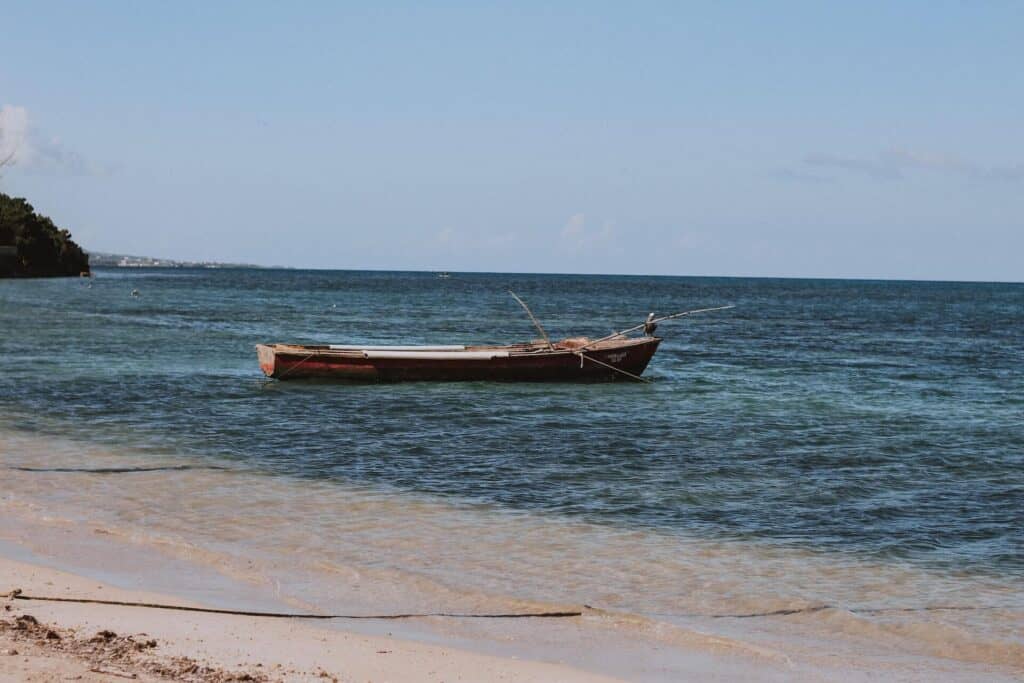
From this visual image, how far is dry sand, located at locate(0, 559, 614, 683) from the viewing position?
653 centimetres

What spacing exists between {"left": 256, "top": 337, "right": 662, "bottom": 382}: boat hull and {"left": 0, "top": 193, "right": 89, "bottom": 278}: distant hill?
3831 inches

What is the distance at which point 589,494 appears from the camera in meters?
15.1

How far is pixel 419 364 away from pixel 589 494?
553 inches

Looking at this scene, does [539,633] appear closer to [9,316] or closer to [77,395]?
[77,395]

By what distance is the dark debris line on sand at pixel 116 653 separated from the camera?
21.3 ft

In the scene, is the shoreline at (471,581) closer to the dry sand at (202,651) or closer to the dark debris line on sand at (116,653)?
the dry sand at (202,651)

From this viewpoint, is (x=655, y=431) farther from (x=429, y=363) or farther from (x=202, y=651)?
(x=202, y=651)

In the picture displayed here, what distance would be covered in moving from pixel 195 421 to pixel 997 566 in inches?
618

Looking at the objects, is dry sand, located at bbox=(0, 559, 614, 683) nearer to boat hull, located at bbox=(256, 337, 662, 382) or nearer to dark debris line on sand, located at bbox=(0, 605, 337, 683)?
dark debris line on sand, located at bbox=(0, 605, 337, 683)

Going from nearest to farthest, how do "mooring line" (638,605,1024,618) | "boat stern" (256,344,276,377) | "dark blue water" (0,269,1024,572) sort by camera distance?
"mooring line" (638,605,1024,618) → "dark blue water" (0,269,1024,572) → "boat stern" (256,344,276,377)

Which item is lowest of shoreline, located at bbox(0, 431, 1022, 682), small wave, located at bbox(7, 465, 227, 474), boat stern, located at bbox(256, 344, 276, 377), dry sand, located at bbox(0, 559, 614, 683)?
small wave, located at bbox(7, 465, 227, 474)

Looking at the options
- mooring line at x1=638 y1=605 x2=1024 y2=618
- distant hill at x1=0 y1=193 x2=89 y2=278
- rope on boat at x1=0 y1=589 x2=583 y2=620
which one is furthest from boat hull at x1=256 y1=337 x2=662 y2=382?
distant hill at x1=0 y1=193 x2=89 y2=278

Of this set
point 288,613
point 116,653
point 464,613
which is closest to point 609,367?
point 464,613

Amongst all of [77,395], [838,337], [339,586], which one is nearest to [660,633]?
[339,586]
